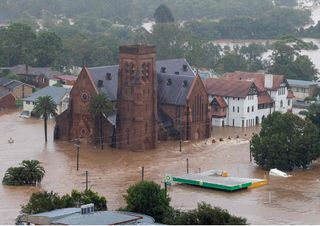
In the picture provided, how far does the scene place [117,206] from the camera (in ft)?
170

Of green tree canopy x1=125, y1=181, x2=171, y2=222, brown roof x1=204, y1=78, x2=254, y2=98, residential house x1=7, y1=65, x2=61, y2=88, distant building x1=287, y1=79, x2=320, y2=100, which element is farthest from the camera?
residential house x1=7, y1=65, x2=61, y2=88

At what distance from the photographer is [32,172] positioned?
56844 mm

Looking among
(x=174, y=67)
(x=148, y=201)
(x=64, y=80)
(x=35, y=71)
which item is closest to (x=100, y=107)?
(x=174, y=67)

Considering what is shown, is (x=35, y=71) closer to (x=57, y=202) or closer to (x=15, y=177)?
(x=15, y=177)

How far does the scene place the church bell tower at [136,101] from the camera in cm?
6788

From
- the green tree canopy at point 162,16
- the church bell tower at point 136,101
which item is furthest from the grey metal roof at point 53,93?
the green tree canopy at point 162,16

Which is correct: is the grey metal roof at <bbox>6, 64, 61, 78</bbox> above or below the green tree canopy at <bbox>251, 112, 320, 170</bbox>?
above

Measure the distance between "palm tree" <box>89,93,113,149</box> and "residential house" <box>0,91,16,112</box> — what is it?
59.7 ft

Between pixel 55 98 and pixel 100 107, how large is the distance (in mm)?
12288

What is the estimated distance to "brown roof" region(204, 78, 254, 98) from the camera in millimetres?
78125

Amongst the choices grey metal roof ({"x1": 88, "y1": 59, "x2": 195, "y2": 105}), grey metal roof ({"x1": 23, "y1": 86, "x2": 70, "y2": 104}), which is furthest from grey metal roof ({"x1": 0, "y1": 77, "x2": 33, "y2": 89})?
grey metal roof ({"x1": 88, "y1": 59, "x2": 195, "y2": 105})

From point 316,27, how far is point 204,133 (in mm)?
72089

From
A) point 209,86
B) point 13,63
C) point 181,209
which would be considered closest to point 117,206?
point 181,209

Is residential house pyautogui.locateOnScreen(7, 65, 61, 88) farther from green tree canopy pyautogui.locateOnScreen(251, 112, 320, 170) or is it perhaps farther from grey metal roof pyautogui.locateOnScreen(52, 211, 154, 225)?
grey metal roof pyautogui.locateOnScreen(52, 211, 154, 225)
